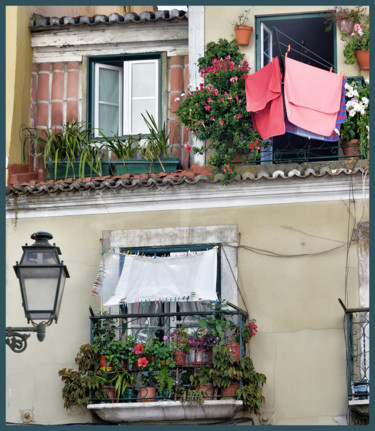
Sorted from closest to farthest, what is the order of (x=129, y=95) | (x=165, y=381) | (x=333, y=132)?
(x=165, y=381) < (x=333, y=132) < (x=129, y=95)


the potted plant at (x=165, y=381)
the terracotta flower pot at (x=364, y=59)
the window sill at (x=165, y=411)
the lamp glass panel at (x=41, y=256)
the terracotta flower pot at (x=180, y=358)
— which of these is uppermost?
the terracotta flower pot at (x=364, y=59)

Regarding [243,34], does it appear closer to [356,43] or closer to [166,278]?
[356,43]

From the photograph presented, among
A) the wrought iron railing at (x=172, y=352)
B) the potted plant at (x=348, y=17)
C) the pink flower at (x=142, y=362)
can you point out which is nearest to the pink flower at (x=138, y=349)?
the wrought iron railing at (x=172, y=352)

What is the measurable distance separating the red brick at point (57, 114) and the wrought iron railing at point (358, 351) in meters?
5.34

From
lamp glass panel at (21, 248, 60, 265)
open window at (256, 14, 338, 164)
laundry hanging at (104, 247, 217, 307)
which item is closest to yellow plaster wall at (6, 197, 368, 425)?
laundry hanging at (104, 247, 217, 307)

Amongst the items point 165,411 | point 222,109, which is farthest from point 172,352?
point 222,109

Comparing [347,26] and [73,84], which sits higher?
[347,26]

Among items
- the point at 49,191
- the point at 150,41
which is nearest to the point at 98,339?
the point at 49,191

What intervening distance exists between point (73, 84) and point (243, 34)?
9.23 ft

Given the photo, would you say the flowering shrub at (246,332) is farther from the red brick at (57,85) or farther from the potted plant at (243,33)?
the red brick at (57,85)

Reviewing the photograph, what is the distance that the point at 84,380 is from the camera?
50.8 feet

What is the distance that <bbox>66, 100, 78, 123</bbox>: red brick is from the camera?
59.1 ft

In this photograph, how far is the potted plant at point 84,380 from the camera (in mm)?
15453

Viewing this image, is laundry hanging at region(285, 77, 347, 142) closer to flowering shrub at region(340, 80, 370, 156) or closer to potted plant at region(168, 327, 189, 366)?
flowering shrub at region(340, 80, 370, 156)
